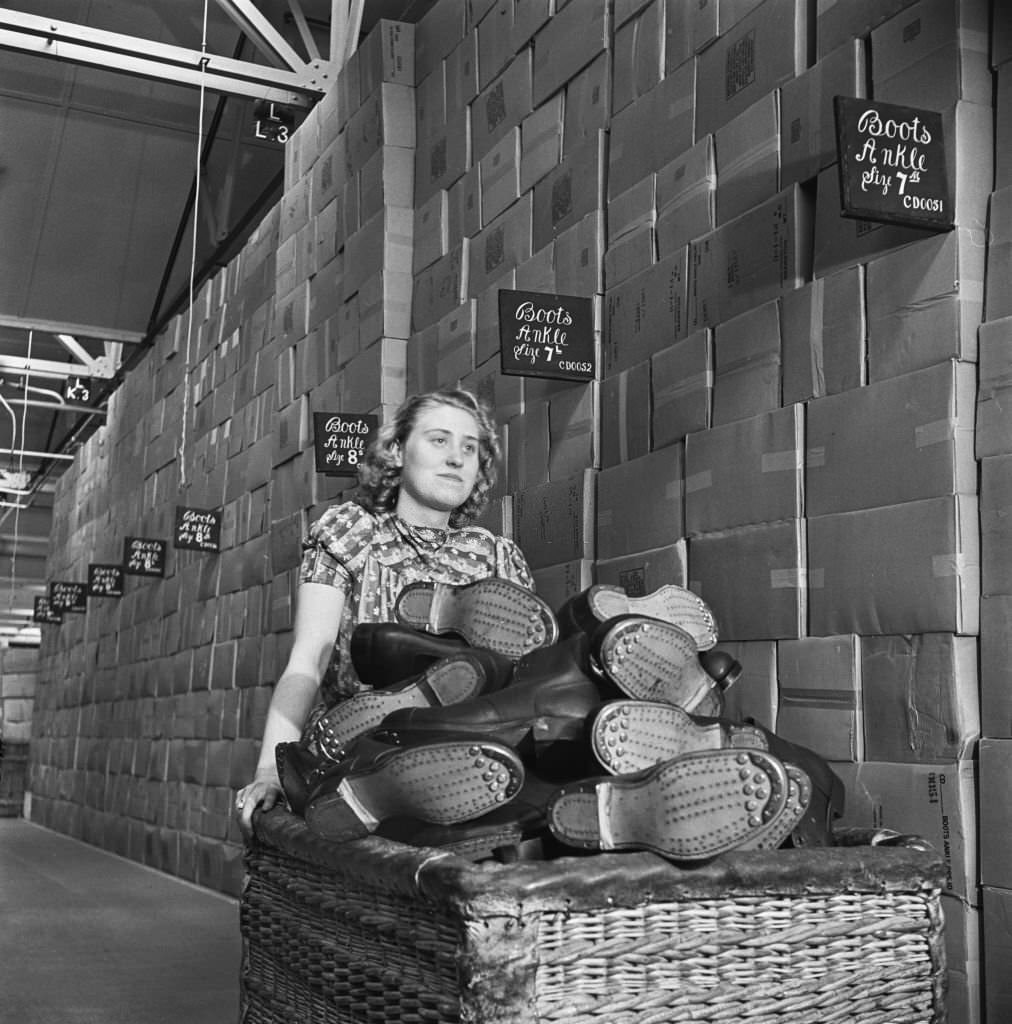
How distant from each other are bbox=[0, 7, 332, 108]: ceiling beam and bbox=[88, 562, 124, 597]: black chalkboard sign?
3.58 metres

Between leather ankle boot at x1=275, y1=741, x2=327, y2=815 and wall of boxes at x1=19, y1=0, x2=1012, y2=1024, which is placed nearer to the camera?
leather ankle boot at x1=275, y1=741, x2=327, y2=815

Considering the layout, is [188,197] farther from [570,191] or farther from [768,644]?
[768,644]

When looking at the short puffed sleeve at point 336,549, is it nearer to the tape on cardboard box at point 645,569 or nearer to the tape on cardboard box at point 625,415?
the tape on cardboard box at point 645,569

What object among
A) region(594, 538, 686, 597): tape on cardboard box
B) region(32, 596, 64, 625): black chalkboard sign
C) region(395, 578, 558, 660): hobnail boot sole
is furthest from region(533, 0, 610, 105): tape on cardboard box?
region(32, 596, 64, 625): black chalkboard sign

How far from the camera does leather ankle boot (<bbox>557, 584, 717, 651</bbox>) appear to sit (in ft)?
4.19

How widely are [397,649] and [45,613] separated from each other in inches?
396

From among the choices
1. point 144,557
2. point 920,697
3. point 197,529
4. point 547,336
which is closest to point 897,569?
point 920,697

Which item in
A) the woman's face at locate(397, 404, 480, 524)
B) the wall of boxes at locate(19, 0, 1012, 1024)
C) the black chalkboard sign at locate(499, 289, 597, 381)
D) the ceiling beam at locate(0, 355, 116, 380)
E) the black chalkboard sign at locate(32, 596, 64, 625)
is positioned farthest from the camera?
the black chalkboard sign at locate(32, 596, 64, 625)

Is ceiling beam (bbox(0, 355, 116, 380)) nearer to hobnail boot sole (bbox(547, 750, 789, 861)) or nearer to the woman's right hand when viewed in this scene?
the woman's right hand

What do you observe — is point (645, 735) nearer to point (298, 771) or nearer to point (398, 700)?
point (398, 700)

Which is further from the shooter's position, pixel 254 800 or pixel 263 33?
pixel 263 33

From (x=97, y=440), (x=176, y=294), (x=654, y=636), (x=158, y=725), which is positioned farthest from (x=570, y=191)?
(x=97, y=440)

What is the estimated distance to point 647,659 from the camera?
119 centimetres

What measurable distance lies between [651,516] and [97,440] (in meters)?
8.41
